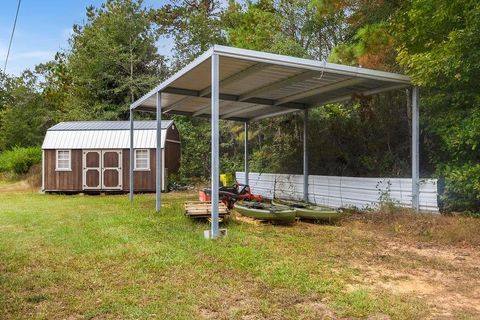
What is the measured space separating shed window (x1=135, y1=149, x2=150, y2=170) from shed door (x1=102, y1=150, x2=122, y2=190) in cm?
64

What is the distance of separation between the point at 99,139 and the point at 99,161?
0.87m

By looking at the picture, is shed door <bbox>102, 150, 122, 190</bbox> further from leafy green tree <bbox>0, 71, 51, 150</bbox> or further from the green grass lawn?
leafy green tree <bbox>0, 71, 51, 150</bbox>

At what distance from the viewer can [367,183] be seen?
32.4 ft

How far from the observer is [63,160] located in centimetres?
1636

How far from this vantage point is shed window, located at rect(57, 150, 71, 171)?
53.6ft

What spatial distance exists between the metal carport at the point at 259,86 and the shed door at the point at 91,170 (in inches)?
197

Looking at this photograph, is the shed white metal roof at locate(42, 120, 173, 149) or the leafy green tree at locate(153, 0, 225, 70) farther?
the leafy green tree at locate(153, 0, 225, 70)

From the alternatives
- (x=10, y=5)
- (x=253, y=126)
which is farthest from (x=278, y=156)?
(x=10, y=5)

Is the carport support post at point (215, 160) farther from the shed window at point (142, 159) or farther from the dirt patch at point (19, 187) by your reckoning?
the dirt patch at point (19, 187)

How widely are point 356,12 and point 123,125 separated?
10.1 metres

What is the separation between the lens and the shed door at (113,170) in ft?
53.1

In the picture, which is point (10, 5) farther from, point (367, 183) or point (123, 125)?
point (123, 125)

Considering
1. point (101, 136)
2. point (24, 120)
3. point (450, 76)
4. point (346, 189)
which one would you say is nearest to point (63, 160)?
point (101, 136)

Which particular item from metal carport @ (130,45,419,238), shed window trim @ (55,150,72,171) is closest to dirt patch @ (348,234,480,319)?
metal carport @ (130,45,419,238)
